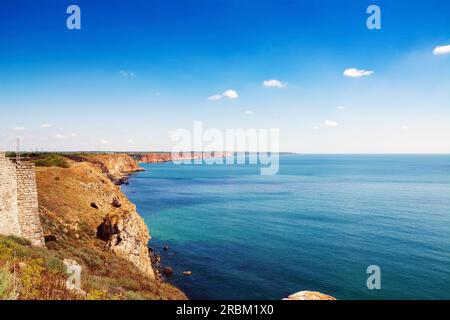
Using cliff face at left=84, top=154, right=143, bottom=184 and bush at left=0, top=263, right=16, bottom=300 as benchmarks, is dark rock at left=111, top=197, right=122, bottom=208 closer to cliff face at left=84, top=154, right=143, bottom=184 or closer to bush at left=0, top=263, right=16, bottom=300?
bush at left=0, top=263, right=16, bottom=300

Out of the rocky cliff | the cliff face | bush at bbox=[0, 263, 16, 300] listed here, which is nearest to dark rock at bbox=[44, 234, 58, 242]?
bush at bbox=[0, 263, 16, 300]

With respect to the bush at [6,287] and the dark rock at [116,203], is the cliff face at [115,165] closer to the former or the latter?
the dark rock at [116,203]

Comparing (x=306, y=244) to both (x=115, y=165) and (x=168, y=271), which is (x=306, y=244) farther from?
(x=115, y=165)

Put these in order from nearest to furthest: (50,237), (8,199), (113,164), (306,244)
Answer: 1. (8,199)
2. (50,237)
3. (306,244)
4. (113,164)

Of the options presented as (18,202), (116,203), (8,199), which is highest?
(8,199)

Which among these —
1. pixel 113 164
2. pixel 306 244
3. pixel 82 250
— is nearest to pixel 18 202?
pixel 82 250

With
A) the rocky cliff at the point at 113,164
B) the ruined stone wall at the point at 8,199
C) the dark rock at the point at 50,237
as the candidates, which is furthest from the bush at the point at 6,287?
the rocky cliff at the point at 113,164
